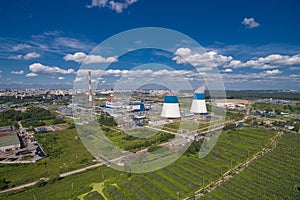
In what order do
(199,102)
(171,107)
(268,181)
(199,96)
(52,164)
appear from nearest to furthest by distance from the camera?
(268,181) < (52,164) < (171,107) < (199,96) < (199,102)

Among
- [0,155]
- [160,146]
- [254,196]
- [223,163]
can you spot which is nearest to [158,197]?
[254,196]

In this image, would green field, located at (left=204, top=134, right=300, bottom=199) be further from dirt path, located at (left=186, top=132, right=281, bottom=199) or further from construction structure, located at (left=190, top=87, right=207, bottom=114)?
construction structure, located at (left=190, top=87, right=207, bottom=114)

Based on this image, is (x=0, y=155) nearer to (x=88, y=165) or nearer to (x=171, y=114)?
(x=88, y=165)

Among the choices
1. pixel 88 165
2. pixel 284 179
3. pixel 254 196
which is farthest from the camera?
pixel 88 165

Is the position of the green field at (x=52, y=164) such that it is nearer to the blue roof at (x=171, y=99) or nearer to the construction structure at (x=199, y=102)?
the blue roof at (x=171, y=99)

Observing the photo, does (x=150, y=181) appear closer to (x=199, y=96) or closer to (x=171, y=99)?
(x=171, y=99)

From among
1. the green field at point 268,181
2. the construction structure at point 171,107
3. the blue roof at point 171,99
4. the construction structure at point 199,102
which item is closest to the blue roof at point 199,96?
the construction structure at point 199,102

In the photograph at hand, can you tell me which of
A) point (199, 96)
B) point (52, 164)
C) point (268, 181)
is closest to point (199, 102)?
point (199, 96)
